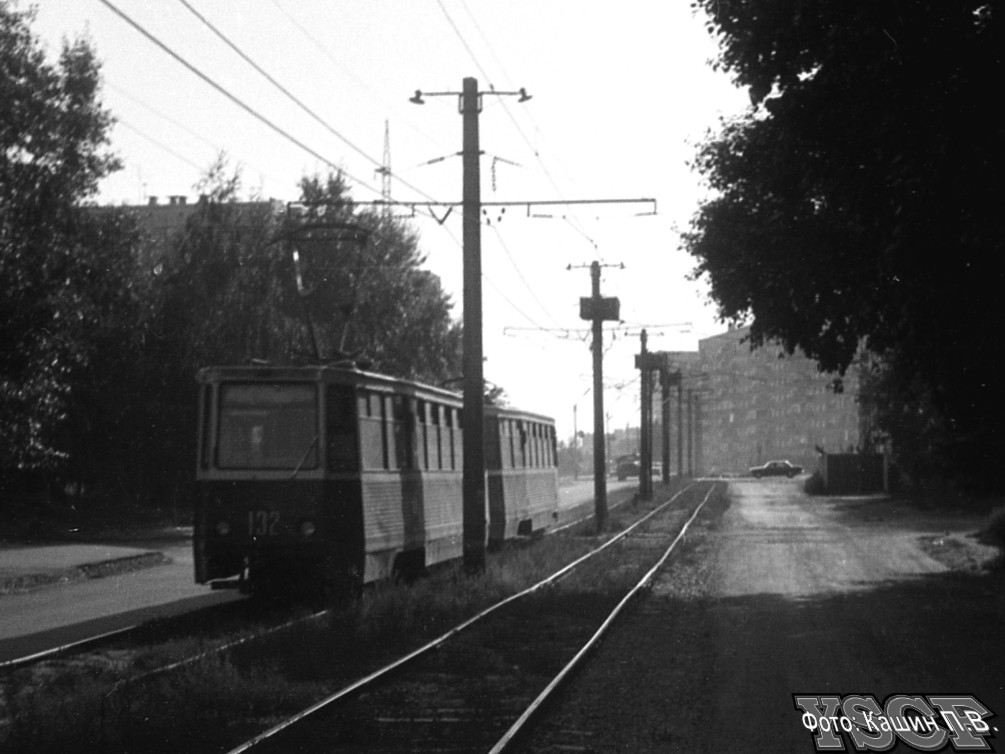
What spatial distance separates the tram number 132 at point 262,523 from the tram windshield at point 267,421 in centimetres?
66

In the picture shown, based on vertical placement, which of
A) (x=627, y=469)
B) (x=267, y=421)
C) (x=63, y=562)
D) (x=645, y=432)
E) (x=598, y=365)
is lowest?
(x=63, y=562)

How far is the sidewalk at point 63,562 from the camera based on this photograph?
72.6ft

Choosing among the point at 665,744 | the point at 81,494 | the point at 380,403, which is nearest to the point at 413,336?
the point at 81,494

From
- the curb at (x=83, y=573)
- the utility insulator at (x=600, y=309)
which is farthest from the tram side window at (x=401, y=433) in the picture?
the utility insulator at (x=600, y=309)

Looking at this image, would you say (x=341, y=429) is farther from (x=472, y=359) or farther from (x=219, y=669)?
(x=219, y=669)

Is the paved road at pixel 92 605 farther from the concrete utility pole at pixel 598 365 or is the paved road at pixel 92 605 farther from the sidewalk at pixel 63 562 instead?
the concrete utility pole at pixel 598 365

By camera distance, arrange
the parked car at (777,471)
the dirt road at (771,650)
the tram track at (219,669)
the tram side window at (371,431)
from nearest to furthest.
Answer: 1. the tram track at (219,669)
2. the dirt road at (771,650)
3. the tram side window at (371,431)
4. the parked car at (777,471)

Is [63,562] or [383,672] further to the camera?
[63,562]

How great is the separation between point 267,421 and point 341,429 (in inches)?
34.2

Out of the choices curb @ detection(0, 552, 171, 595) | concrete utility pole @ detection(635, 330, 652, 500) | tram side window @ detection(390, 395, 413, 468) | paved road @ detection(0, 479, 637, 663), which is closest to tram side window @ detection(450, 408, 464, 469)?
tram side window @ detection(390, 395, 413, 468)

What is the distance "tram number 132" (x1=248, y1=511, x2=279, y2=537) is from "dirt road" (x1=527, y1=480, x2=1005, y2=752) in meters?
4.10

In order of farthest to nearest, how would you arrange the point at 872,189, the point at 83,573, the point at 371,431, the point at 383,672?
the point at 83,573 < the point at 371,431 < the point at 872,189 < the point at 383,672

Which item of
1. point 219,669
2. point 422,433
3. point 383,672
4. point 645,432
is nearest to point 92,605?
point 422,433

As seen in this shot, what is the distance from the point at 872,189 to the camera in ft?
52.3
